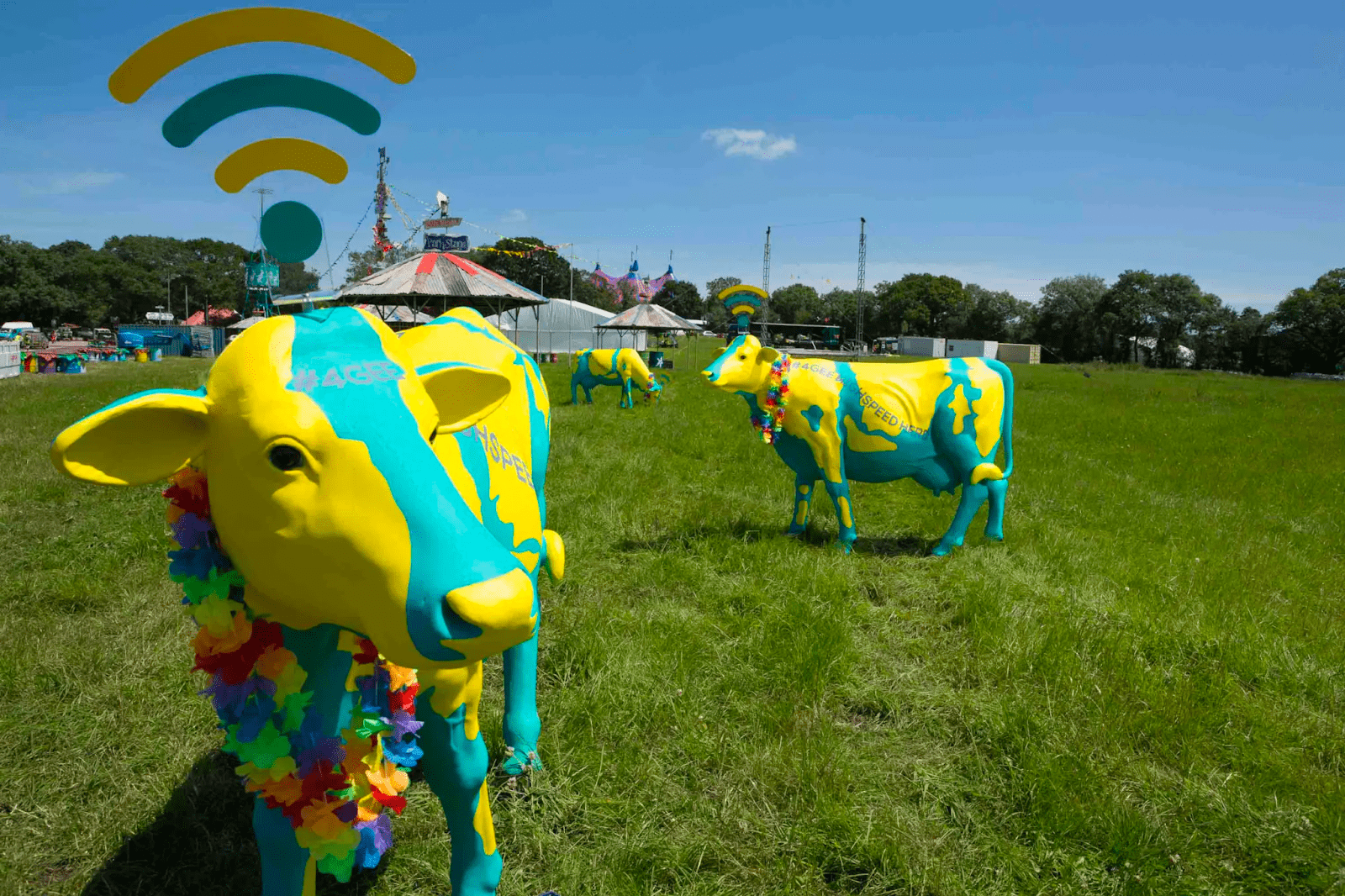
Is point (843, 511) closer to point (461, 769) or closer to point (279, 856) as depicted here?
point (461, 769)

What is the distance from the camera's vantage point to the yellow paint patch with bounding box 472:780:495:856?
7.41ft

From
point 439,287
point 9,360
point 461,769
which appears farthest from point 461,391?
point 9,360

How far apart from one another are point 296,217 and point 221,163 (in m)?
0.28

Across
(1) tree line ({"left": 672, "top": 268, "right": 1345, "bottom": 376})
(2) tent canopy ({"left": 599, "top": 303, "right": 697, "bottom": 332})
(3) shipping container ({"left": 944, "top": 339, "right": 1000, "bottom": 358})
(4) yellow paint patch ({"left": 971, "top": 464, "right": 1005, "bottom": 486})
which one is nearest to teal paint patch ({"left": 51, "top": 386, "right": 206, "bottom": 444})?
(4) yellow paint patch ({"left": 971, "top": 464, "right": 1005, "bottom": 486})

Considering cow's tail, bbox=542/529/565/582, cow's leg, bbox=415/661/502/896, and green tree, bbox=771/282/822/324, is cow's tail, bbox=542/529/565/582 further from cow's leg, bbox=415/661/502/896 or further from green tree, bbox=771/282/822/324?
green tree, bbox=771/282/822/324

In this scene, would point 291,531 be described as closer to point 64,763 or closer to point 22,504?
point 64,763

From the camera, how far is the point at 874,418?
5988 millimetres

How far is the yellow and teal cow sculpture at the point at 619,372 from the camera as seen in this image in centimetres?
1667

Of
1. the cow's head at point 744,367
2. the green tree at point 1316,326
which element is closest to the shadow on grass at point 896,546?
the cow's head at point 744,367

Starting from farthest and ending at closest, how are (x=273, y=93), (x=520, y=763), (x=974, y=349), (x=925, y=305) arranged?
(x=925, y=305), (x=974, y=349), (x=520, y=763), (x=273, y=93)

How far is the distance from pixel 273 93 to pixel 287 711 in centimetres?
170

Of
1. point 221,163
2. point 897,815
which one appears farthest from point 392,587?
point 897,815

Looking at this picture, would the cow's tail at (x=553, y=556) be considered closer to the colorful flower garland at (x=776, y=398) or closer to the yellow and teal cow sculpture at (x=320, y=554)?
the yellow and teal cow sculpture at (x=320, y=554)

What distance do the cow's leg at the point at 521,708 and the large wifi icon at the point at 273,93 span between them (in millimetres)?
1961
